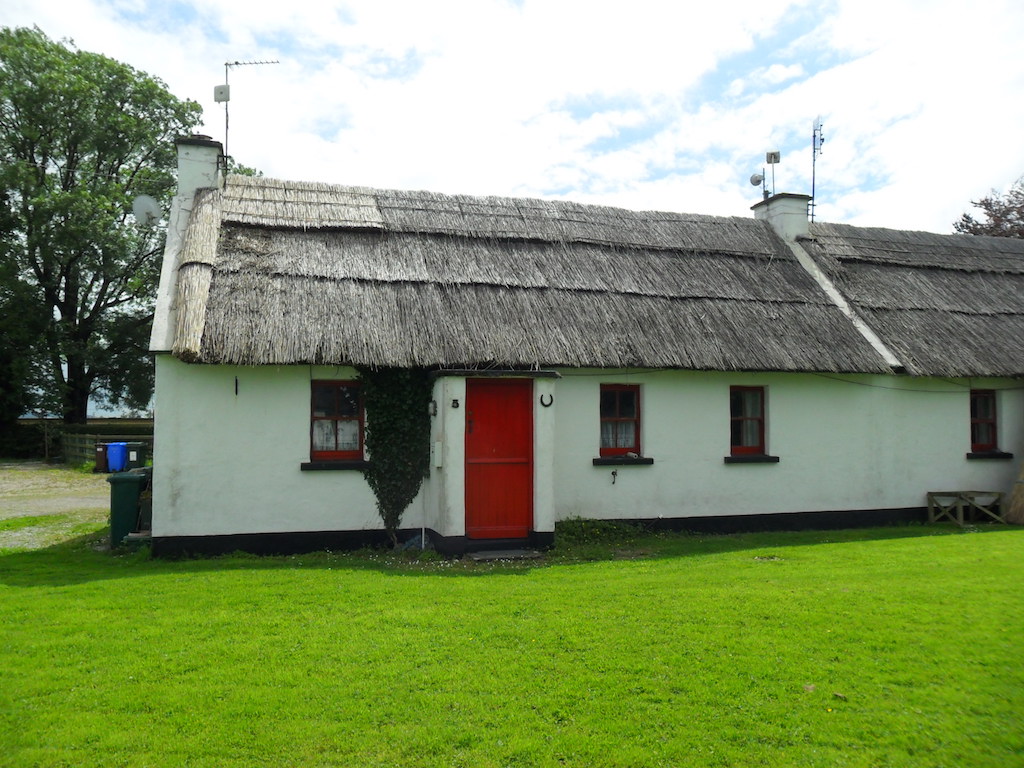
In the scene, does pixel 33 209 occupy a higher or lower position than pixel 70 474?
higher

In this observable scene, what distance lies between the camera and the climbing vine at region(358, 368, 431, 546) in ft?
34.1

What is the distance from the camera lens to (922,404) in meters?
13.2

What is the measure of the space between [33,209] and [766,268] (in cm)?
2514

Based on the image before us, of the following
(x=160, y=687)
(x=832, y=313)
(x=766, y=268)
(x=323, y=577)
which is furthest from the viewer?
(x=766, y=268)

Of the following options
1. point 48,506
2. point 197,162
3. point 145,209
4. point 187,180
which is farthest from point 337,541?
point 145,209

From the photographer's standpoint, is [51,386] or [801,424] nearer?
[801,424]

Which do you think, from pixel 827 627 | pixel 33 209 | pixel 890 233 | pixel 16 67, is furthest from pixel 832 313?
pixel 16 67

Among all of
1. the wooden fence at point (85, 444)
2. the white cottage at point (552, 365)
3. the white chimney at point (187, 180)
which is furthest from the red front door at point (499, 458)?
the wooden fence at point (85, 444)

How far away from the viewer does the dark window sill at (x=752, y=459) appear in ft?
39.5

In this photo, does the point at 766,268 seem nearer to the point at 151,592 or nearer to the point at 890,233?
the point at 890,233

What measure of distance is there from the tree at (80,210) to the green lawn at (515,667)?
21.7 metres

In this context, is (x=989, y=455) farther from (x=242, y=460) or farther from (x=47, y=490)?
(x=47, y=490)

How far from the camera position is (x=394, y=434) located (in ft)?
34.2

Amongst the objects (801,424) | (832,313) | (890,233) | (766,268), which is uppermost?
(890,233)
